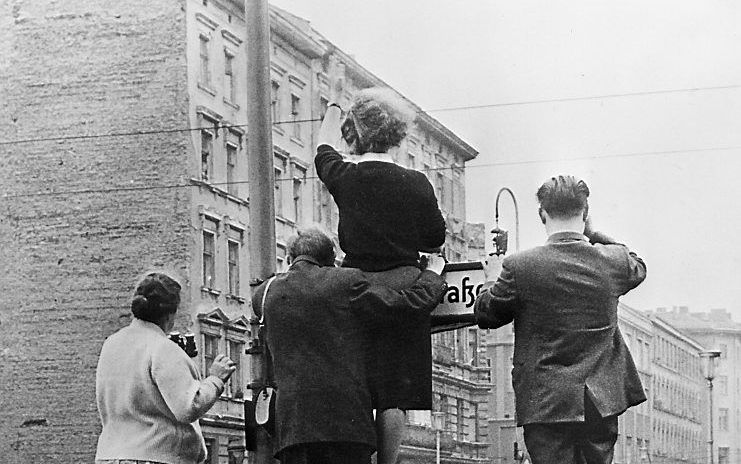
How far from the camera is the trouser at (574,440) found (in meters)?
4.52

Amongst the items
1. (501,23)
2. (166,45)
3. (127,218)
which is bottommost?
(127,218)

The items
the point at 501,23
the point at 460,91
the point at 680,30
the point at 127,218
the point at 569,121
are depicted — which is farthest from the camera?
the point at 127,218

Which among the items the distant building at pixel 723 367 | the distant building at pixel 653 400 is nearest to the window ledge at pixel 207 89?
the distant building at pixel 653 400

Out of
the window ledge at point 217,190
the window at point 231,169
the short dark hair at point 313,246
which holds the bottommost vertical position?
the short dark hair at point 313,246

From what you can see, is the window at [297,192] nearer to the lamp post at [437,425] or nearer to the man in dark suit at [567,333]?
the lamp post at [437,425]

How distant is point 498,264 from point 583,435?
0.73m

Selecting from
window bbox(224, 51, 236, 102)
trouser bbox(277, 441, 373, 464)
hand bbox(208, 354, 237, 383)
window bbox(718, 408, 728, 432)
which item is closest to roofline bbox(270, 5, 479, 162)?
window bbox(224, 51, 236, 102)

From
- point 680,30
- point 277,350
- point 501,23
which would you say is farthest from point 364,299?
point 501,23

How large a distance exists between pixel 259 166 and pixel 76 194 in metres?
26.8

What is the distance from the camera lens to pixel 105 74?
34469 millimetres

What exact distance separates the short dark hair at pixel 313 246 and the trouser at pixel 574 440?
952mm

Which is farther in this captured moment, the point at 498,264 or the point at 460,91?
the point at 460,91

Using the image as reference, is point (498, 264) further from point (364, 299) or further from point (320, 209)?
point (320, 209)

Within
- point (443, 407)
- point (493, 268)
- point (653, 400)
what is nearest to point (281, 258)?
point (443, 407)
